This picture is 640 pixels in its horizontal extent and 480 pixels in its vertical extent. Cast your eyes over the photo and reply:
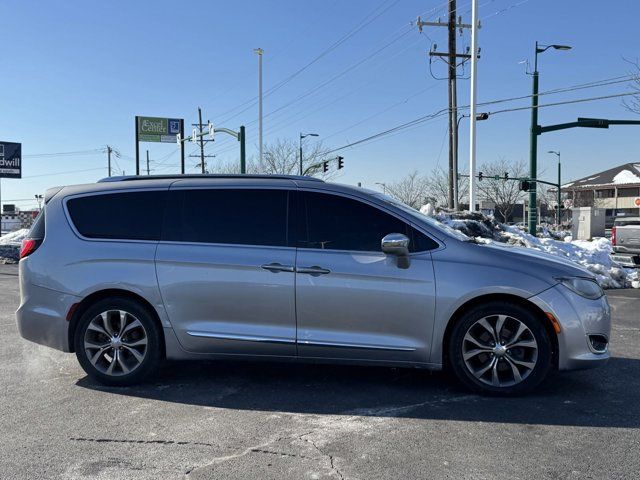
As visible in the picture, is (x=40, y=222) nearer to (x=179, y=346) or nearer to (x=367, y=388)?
(x=179, y=346)

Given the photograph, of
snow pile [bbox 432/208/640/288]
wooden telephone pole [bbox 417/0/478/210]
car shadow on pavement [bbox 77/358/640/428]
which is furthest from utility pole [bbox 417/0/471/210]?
car shadow on pavement [bbox 77/358/640/428]

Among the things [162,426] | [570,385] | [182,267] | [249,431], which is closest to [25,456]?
[162,426]

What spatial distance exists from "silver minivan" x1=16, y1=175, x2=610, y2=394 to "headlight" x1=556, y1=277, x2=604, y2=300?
0.01 meters

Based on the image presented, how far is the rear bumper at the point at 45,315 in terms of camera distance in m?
4.98

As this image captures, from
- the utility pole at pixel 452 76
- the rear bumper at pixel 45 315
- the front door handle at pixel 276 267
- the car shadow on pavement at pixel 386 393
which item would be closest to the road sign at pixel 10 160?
the utility pole at pixel 452 76

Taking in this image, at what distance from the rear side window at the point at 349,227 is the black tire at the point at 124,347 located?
4.98ft

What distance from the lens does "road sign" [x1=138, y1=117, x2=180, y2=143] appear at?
50.8 meters

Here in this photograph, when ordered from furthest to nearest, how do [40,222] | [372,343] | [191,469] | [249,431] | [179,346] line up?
[40,222] → [179,346] → [372,343] → [249,431] → [191,469]

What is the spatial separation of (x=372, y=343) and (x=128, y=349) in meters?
2.12

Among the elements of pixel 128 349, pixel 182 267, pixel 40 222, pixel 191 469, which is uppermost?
pixel 40 222

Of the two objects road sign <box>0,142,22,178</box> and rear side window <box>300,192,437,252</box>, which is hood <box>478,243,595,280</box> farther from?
road sign <box>0,142,22,178</box>

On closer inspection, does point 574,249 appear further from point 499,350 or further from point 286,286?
point 286,286

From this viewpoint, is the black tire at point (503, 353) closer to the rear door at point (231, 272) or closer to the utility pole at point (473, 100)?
the rear door at point (231, 272)

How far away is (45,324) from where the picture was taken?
5.04m
